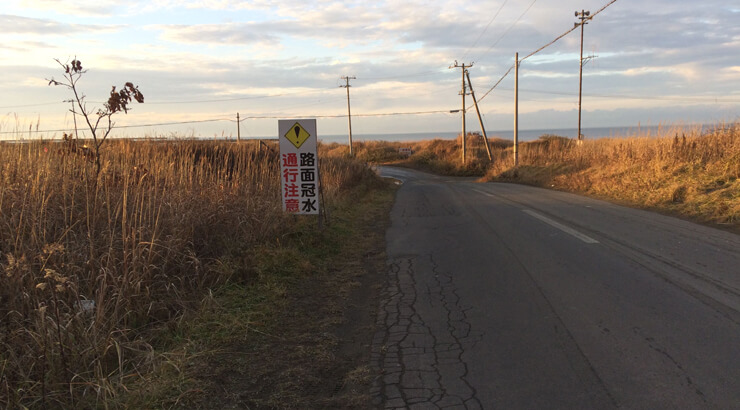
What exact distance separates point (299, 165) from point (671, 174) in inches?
459

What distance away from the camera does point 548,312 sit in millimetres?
4680

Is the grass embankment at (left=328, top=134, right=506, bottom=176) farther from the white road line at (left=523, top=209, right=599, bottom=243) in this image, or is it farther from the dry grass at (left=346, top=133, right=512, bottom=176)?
the white road line at (left=523, top=209, right=599, bottom=243)

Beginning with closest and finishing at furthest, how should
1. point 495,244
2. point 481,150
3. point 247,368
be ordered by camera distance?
point 247,368 → point 495,244 → point 481,150

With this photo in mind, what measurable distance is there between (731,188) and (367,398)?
1182 centimetres

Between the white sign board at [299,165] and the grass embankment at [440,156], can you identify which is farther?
the grass embankment at [440,156]

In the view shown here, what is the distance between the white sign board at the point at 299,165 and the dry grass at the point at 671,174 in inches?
310

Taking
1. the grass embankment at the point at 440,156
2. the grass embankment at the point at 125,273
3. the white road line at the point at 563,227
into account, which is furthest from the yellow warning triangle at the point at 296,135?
the grass embankment at the point at 440,156

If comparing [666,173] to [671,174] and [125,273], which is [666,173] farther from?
[125,273]

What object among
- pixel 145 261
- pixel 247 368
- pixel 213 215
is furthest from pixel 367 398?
pixel 213 215

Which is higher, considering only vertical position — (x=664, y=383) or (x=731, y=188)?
(x=731, y=188)

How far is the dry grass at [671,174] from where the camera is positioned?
35.6 feet

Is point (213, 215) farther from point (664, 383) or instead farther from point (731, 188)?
point (731, 188)

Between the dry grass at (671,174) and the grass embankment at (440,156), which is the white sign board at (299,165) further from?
the grass embankment at (440,156)

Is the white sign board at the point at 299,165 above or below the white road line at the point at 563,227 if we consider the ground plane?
above
